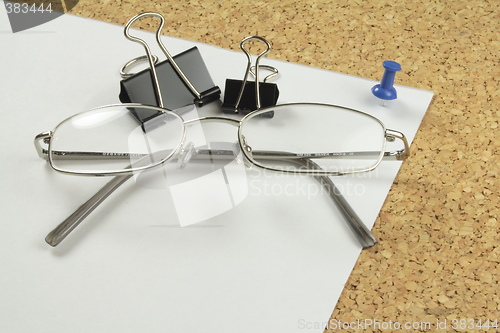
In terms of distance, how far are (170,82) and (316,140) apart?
0.22 meters

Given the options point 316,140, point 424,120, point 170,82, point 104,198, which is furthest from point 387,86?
point 104,198

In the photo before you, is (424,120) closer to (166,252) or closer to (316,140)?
(316,140)

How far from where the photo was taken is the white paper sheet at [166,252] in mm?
578

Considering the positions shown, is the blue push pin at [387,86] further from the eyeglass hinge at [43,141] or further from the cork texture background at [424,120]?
the eyeglass hinge at [43,141]

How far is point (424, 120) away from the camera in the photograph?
31.8 inches

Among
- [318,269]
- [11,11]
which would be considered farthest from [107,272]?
[11,11]

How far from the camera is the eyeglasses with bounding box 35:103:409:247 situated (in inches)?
27.6

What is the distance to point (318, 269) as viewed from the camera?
617mm

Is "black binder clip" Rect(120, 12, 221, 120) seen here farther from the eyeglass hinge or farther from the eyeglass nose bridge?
the eyeglass nose bridge

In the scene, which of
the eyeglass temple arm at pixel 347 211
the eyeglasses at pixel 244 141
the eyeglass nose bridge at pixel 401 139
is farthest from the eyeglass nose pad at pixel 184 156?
the eyeglass nose bridge at pixel 401 139

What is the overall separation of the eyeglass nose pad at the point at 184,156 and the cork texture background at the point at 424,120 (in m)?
0.25

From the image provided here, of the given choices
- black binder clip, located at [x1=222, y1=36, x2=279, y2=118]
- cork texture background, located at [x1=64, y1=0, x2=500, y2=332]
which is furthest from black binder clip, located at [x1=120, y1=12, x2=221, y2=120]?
cork texture background, located at [x1=64, y1=0, x2=500, y2=332]

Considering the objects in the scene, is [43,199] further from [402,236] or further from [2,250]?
[402,236]

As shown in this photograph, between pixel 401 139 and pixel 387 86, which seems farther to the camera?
pixel 387 86
